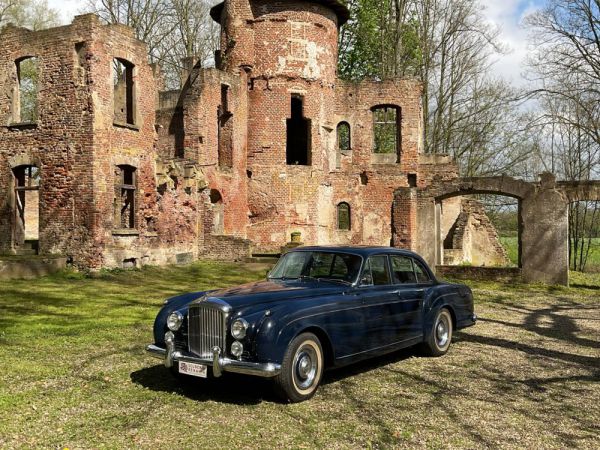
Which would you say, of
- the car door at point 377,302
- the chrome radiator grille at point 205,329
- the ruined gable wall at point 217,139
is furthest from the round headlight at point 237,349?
the ruined gable wall at point 217,139

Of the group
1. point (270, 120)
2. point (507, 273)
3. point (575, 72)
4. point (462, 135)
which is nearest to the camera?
point (507, 273)

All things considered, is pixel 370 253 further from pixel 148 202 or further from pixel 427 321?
pixel 148 202

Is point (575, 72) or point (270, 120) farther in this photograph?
point (270, 120)

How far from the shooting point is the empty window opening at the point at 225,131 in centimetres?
2456

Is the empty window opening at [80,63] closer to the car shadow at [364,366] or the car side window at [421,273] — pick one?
the car side window at [421,273]

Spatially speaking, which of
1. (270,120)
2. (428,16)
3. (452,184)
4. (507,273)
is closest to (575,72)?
(452,184)

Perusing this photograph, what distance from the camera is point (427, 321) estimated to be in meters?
7.57

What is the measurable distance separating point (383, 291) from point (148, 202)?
13830mm

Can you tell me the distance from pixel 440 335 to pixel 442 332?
66 millimetres

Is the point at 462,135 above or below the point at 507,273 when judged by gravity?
above

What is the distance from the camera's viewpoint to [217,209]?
24.1 m

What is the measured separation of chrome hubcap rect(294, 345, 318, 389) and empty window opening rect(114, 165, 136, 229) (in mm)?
14056

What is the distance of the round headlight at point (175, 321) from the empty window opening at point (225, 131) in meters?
18.9

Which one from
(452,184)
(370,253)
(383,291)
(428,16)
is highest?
(428,16)
